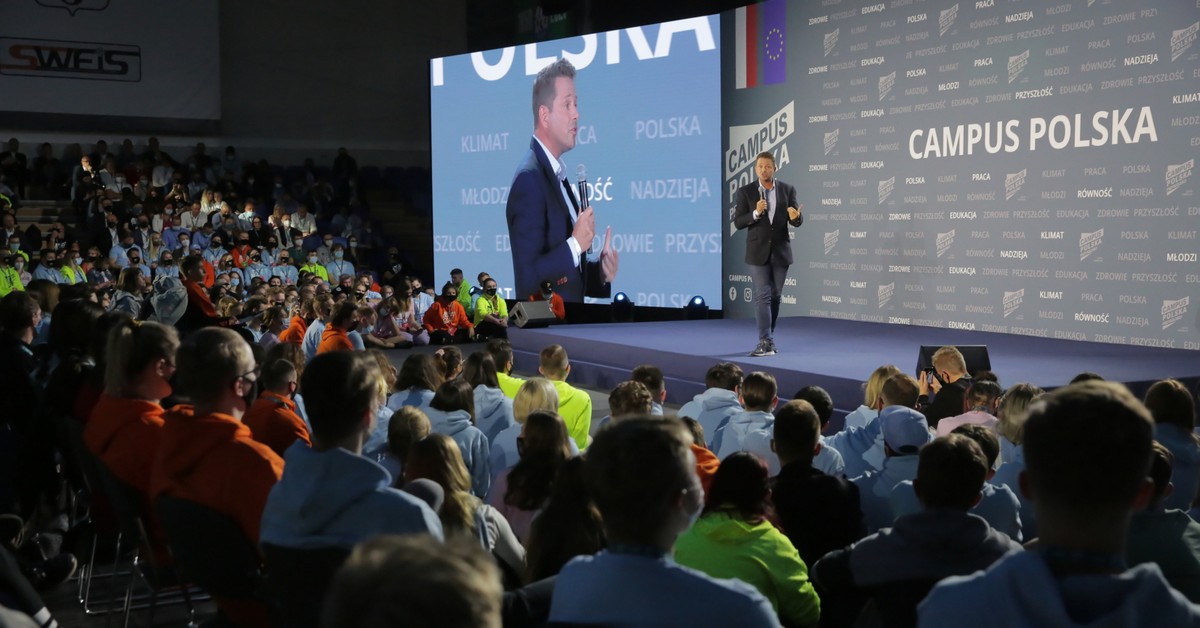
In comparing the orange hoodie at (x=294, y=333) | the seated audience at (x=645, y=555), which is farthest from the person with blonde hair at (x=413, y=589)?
the orange hoodie at (x=294, y=333)

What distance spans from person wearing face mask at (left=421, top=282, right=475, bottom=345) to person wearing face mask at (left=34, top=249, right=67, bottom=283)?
4.55 meters

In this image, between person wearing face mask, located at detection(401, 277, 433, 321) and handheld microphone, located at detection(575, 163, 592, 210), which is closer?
handheld microphone, located at detection(575, 163, 592, 210)

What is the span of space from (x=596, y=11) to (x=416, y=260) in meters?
5.97

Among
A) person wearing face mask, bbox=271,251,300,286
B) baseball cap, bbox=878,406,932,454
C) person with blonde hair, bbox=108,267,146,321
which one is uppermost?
person wearing face mask, bbox=271,251,300,286

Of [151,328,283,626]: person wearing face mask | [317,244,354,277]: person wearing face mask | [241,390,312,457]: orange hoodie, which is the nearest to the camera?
[151,328,283,626]: person wearing face mask

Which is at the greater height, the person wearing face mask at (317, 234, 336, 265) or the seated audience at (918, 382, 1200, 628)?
the person wearing face mask at (317, 234, 336, 265)

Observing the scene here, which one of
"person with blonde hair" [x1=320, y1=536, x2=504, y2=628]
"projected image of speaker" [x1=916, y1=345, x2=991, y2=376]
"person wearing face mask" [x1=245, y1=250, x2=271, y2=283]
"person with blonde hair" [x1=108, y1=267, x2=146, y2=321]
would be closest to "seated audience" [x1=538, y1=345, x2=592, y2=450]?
"projected image of speaker" [x1=916, y1=345, x2=991, y2=376]

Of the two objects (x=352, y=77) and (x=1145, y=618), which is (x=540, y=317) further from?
(x=1145, y=618)

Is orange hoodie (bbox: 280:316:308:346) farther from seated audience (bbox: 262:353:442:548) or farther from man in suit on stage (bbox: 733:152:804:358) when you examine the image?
seated audience (bbox: 262:353:442:548)

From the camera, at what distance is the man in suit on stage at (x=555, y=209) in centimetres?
1361

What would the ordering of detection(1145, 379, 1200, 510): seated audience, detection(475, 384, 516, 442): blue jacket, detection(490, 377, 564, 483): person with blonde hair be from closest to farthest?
detection(1145, 379, 1200, 510): seated audience, detection(490, 377, 564, 483): person with blonde hair, detection(475, 384, 516, 442): blue jacket

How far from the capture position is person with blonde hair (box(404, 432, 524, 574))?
9.57ft

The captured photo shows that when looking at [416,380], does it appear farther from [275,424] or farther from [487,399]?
[275,424]

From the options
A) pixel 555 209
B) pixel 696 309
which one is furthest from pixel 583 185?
pixel 696 309
